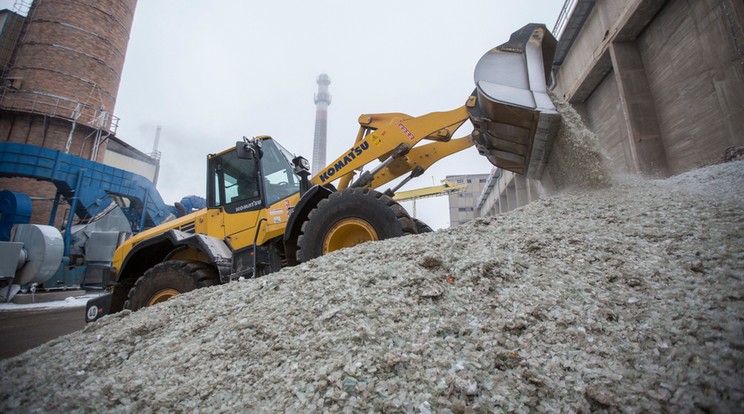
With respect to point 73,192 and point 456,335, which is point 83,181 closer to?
point 73,192

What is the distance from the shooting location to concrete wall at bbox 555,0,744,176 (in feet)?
15.0

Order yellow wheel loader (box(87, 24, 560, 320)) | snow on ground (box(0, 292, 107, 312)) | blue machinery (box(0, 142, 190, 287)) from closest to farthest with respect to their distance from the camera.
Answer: yellow wheel loader (box(87, 24, 560, 320))
snow on ground (box(0, 292, 107, 312))
blue machinery (box(0, 142, 190, 287))

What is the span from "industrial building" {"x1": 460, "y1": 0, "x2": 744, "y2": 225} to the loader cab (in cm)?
440

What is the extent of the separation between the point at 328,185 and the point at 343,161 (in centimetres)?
47

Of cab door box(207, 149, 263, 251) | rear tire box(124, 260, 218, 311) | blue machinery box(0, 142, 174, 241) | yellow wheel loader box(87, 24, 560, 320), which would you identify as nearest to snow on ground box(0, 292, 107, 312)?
blue machinery box(0, 142, 174, 241)

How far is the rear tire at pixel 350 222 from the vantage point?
3184 millimetres

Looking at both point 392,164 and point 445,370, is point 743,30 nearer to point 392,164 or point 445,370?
point 392,164

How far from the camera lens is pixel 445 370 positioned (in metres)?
1.34

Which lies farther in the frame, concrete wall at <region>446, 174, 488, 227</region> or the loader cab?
concrete wall at <region>446, 174, 488, 227</region>

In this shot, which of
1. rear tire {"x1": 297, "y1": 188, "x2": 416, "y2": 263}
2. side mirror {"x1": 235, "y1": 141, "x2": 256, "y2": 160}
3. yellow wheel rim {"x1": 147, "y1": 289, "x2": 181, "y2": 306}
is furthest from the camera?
side mirror {"x1": 235, "y1": 141, "x2": 256, "y2": 160}

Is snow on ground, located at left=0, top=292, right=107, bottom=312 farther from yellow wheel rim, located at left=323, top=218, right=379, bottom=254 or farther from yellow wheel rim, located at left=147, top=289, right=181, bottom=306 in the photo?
yellow wheel rim, located at left=323, top=218, right=379, bottom=254

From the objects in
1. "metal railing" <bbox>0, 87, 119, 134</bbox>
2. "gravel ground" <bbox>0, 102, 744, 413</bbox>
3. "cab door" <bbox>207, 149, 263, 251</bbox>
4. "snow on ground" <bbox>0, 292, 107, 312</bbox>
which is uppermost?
"metal railing" <bbox>0, 87, 119, 134</bbox>

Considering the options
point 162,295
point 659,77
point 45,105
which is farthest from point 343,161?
point 45,105

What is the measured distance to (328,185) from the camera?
15.1ft
